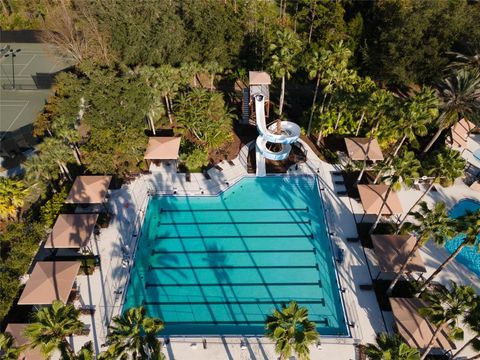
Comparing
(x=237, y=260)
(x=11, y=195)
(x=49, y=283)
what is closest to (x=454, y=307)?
(x=237, y=260)

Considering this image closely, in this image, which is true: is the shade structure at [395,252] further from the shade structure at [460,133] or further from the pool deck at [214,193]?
the shade structure at [460,133]

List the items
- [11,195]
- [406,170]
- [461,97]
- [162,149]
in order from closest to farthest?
1. [406,170]
2. [11,195]
3. [461,97]
4. [162,149]

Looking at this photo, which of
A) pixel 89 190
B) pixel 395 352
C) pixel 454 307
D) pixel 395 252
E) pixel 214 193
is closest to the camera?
pixel 395 352

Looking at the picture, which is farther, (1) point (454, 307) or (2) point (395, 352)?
(1) point (454, 307)

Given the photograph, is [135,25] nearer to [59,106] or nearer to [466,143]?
[59,106]

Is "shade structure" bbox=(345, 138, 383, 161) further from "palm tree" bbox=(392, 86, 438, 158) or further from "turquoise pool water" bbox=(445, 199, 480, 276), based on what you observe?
"turquoise pool water" bbox=(445, 199, 480, 276)

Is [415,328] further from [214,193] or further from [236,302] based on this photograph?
[214,193]

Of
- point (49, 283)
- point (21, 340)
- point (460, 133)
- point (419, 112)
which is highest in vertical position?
point (419, 112)
